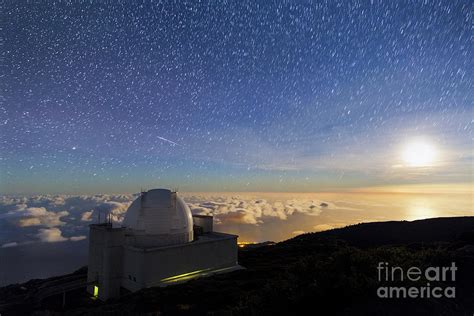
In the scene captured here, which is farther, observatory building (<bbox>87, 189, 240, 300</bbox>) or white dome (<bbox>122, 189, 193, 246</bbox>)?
white dome (<bbox>122, 189, 193, 246</bbox>)

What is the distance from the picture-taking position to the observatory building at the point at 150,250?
22203 mm

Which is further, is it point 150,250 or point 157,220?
point 157,220

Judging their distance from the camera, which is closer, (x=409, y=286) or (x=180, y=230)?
(x=409, y=286)

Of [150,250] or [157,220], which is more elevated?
[157,220]

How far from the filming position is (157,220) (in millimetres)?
24328

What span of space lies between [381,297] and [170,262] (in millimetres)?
16629

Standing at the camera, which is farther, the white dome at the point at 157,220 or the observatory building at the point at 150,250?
the white dome at the point at 157,220

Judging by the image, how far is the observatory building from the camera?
72.8 ft

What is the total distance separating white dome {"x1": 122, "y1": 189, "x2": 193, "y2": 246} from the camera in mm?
23997

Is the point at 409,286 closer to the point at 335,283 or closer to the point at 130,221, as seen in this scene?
the point at 335,283

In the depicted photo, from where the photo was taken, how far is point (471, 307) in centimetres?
934

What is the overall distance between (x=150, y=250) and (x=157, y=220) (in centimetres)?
302

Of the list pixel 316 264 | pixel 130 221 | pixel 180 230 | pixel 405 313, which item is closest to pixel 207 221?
pixel 180 230

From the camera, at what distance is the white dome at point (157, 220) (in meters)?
24.0
